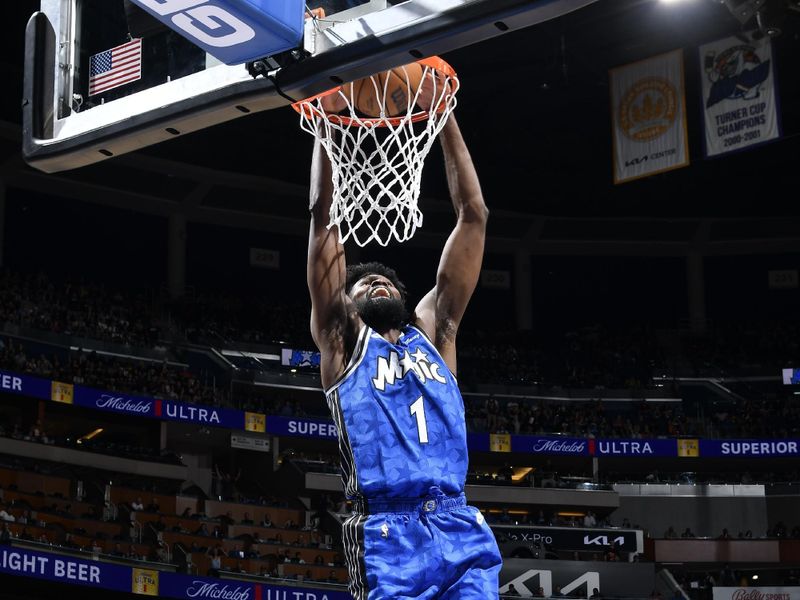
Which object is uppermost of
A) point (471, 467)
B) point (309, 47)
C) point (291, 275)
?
point (291, 275)

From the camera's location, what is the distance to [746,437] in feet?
92.3

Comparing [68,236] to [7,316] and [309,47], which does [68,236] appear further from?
[309,47]

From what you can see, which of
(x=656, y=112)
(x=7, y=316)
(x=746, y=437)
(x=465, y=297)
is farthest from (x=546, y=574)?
(x=465, y=297)

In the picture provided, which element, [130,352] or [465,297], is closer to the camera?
[465,297]

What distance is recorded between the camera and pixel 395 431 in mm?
4434

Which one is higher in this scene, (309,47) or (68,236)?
(68,236)

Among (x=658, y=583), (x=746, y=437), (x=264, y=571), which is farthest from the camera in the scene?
(x=746, y=437)

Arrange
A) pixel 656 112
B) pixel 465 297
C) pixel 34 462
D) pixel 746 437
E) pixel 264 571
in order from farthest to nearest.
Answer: pixel 746 437 < pixel 34 462 < pixel 264 571 < pixel 656 112 < pixel 465 297

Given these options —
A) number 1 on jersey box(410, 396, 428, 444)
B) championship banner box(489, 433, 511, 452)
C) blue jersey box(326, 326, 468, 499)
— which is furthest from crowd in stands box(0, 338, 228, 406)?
number 1 on jersey box(410, 396, 428, 444)

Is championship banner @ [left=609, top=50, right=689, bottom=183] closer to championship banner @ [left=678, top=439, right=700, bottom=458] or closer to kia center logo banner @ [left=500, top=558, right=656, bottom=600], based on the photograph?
kia center logo banner @ [left=500, top=558, right=656, bottom=600]

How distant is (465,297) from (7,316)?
815 inches

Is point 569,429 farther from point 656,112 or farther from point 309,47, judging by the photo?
point 309,47

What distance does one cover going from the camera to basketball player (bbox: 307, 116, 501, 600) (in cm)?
429

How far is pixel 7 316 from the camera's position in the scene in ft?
77.9
